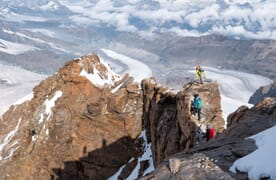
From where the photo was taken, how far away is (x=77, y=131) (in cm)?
7838

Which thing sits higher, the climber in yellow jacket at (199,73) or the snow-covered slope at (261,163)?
the snow-covered slope at (261,163)

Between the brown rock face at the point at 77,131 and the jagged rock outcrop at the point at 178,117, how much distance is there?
854 cm

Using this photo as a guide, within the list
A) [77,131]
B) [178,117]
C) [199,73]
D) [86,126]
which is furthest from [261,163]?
[77,131]

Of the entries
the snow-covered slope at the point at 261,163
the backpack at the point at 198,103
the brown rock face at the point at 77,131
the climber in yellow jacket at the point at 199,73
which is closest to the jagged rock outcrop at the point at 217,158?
the snow-covered slope at the point at 261,163

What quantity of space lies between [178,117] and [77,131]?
95.1 feet

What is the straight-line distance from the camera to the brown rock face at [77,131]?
75.2 m

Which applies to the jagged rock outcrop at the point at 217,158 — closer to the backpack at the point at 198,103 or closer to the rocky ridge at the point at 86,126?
the backpack at the point at 198,103

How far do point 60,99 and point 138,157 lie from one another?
1907cm

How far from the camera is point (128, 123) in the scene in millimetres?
76938

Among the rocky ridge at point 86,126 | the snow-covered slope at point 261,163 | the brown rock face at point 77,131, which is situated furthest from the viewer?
the brown rock face at point 77,131

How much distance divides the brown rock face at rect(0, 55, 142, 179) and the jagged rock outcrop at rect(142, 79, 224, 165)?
854 cm

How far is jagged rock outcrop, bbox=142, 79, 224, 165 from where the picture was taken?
162ft

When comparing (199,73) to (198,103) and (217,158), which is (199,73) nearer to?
(198,103)

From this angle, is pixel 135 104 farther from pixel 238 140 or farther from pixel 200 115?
pixel 238 140
